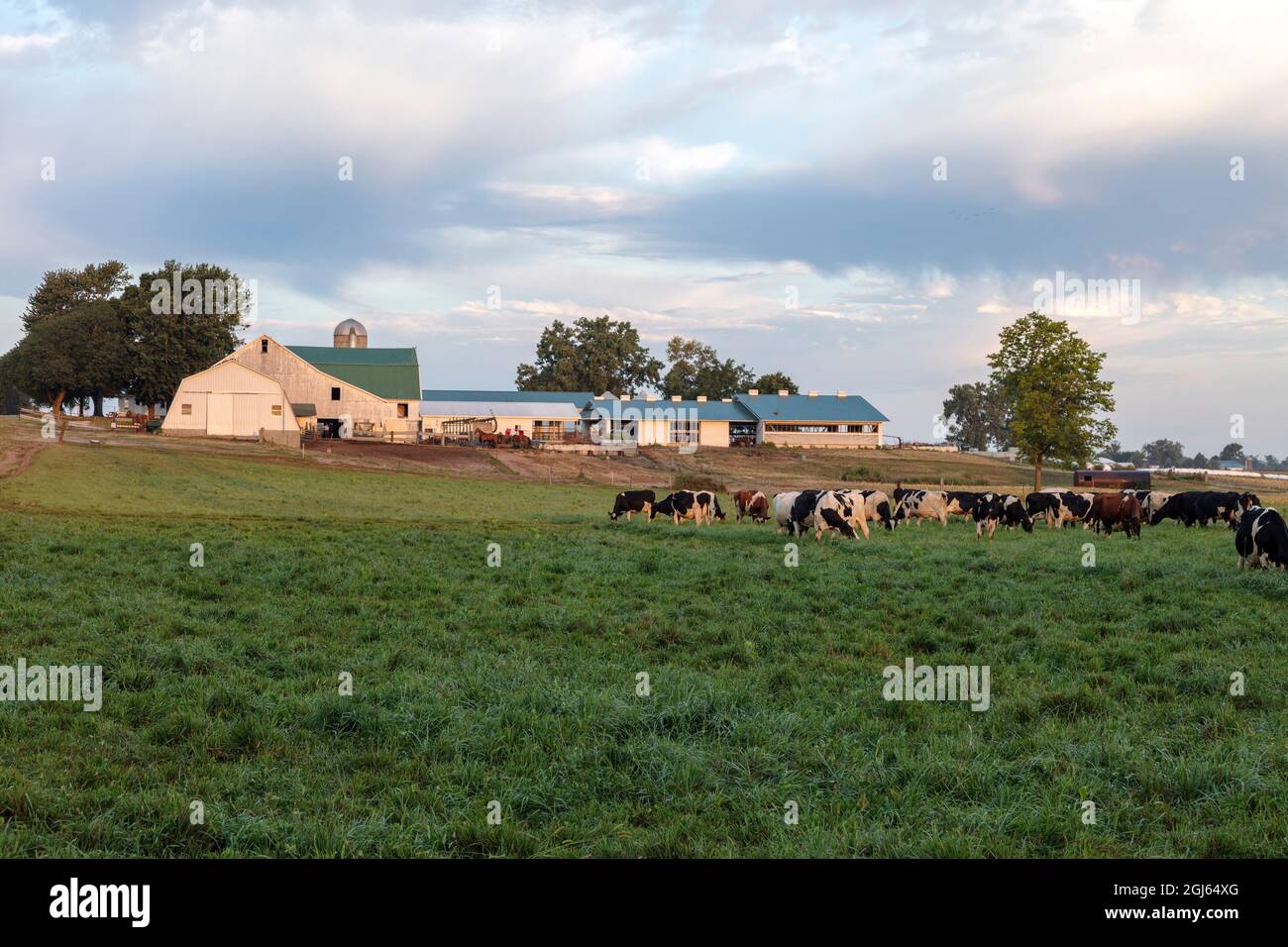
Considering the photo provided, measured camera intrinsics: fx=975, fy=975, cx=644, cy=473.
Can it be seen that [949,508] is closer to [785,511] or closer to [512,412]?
[785,511]

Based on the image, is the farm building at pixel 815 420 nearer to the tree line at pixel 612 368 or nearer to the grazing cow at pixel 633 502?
the tree line at pixel 612 368

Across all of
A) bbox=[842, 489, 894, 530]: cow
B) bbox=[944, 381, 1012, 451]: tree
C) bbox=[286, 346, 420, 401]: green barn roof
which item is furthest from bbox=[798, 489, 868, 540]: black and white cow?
bbox=[944, 381, 1012, 451]: tree

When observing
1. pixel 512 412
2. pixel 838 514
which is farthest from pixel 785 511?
pixel 512 412

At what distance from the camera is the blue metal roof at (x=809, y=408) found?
93.9 metres

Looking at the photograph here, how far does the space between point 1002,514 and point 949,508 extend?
118 inches

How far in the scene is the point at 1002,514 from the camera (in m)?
28.9

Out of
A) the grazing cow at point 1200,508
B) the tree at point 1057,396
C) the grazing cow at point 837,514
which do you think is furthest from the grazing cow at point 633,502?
the tree at point 1057,396

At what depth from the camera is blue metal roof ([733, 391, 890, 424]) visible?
308 feet

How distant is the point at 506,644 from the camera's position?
456 inches

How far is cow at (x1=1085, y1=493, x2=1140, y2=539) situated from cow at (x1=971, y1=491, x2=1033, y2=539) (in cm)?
175

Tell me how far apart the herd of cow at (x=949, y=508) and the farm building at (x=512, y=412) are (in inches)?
2034

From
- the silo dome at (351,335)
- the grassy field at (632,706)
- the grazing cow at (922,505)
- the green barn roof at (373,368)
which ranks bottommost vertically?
the grassy field at (632,706)
